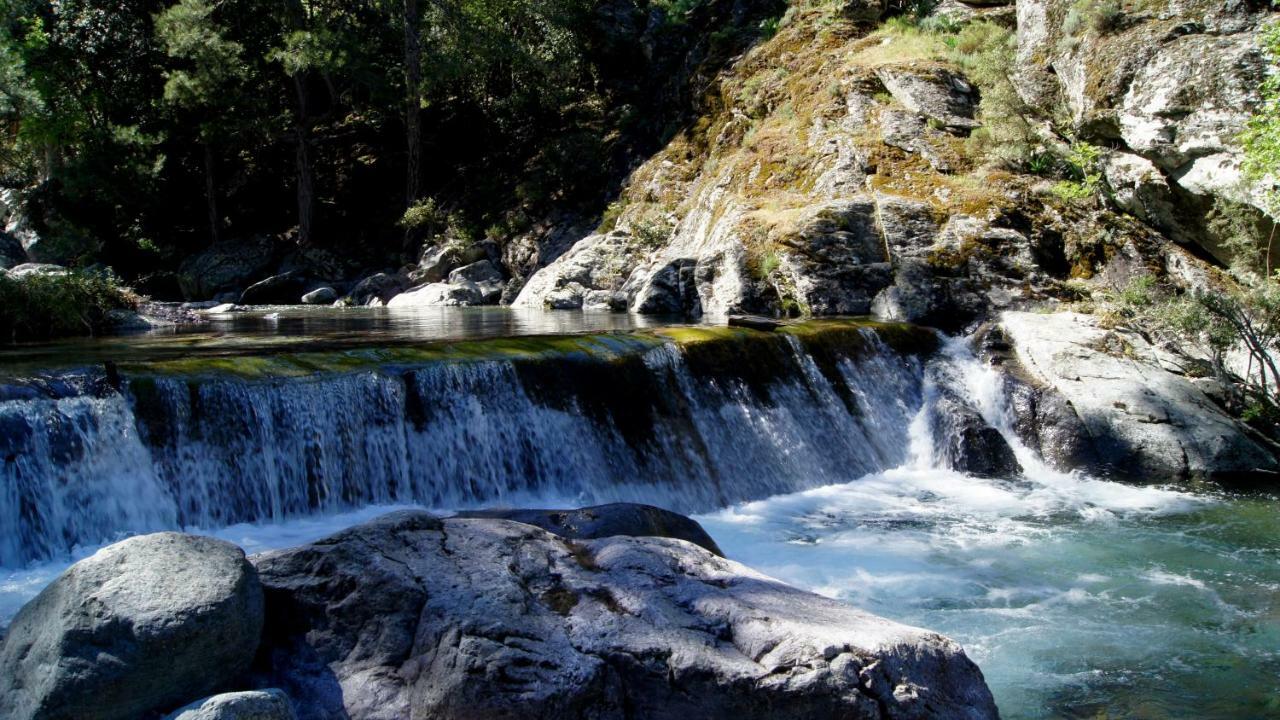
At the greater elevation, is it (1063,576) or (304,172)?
(304,172)

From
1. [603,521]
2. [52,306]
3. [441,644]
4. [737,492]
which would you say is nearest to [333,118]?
[52,306]

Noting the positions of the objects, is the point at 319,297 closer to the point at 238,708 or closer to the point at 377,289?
the point at 377,289

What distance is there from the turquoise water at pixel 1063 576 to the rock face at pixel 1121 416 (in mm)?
604

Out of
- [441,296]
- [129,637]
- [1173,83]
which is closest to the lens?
[129,637]

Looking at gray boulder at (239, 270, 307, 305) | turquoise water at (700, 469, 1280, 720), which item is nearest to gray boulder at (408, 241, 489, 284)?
gray boulder at (239, 270, 307, 305)

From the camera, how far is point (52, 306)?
40.4ft

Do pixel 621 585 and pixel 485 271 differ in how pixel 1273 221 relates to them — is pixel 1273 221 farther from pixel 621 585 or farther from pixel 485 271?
pixel 485 271

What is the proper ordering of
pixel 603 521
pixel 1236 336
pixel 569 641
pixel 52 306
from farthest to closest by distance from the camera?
pixel 52 306 → pixel 1236 336 → pixel 603 521 → pixel 569 641

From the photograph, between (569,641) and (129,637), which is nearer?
(129,637)

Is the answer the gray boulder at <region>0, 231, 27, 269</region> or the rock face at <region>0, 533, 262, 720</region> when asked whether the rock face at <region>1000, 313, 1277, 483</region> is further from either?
the gray boulder at <region>0, 231, 27, 269</region>

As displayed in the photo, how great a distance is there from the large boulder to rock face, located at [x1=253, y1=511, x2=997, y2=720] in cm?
2717

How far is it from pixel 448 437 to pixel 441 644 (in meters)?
5.03

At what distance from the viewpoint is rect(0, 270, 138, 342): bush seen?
11812 mm

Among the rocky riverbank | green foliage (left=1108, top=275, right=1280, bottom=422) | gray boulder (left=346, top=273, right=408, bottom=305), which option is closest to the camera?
the rocky riverbank
